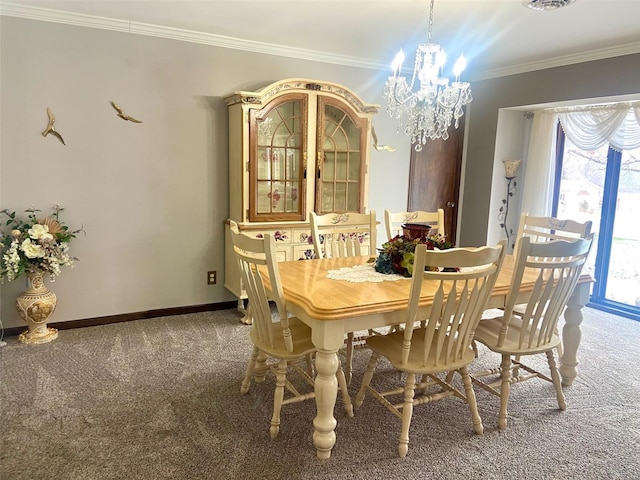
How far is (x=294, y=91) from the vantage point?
12.5ft

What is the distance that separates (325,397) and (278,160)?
233 cm

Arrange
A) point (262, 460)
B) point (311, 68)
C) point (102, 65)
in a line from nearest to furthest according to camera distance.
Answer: point (262, 460) < point (102, 65) < point (311, 68)

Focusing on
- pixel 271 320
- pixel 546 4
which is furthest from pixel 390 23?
pixel 271 320

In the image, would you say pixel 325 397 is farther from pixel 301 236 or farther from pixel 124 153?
pixel 124 153

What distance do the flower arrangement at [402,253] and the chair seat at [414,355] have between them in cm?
35

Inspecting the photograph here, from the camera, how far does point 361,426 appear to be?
7.82 feet

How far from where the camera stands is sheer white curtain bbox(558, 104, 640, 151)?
4.13 metres

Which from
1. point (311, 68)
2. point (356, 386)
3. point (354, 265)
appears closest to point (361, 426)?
point (356, 386)

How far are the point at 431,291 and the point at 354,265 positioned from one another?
65 centimetres

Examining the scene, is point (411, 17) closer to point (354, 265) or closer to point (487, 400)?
point (354, 265)

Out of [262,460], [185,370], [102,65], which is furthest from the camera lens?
[102,65]

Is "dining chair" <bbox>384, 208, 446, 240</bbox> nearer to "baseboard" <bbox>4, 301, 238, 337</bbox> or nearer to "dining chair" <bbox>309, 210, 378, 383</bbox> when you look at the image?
"dining chair" <bbox>309, 210, 378, 383</bbox>

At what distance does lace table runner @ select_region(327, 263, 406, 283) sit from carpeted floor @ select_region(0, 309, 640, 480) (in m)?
0.71

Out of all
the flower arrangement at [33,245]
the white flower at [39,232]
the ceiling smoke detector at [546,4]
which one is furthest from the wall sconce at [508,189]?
the white flower at [39,232]
